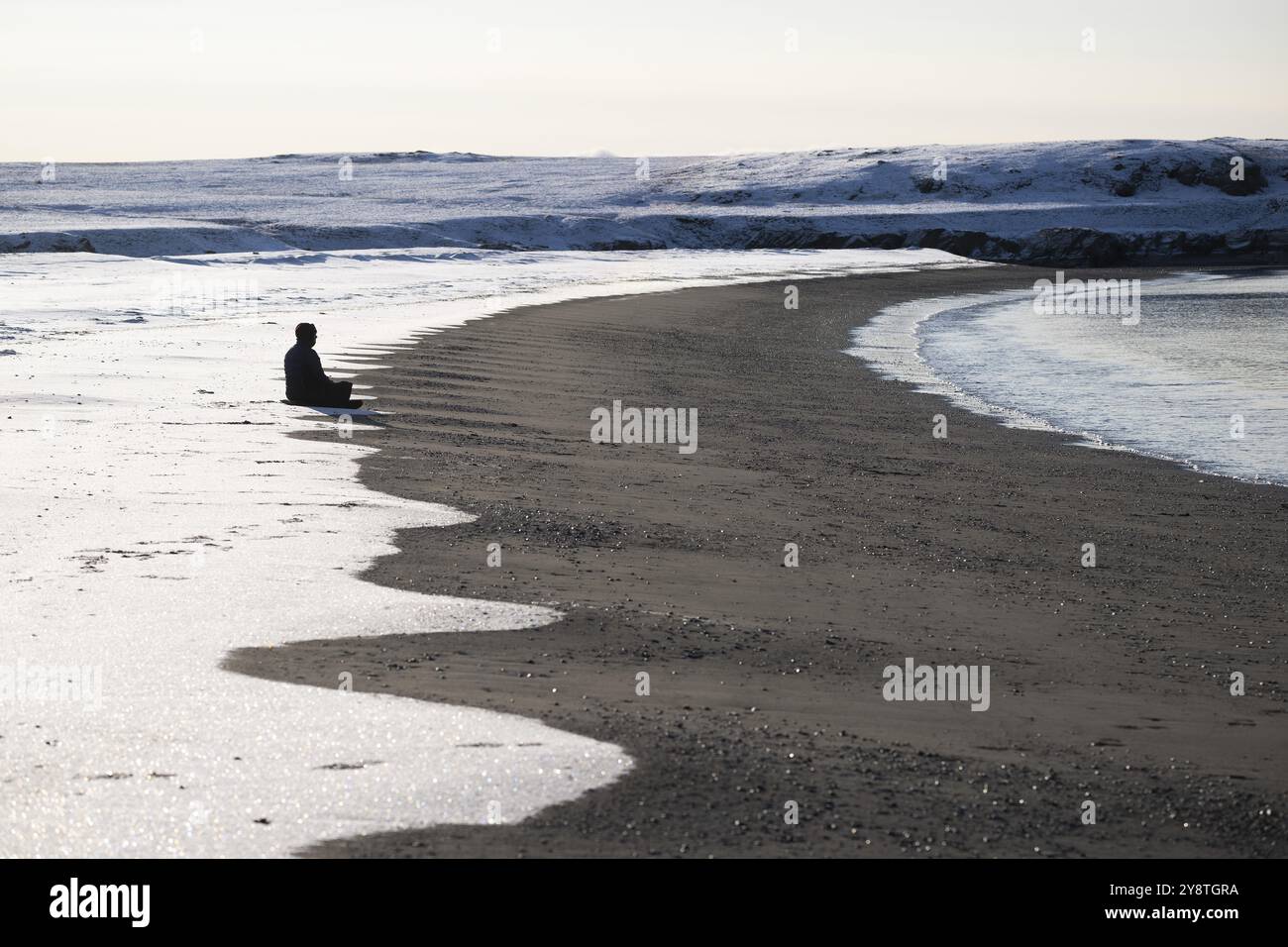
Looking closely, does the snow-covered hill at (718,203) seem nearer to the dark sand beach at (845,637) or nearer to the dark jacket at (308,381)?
the dark jacket at (308,381)

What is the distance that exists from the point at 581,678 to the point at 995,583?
3.17 metres

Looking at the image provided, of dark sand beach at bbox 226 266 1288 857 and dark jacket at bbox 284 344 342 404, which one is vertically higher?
dark jacket at bbox 284 344 342 404

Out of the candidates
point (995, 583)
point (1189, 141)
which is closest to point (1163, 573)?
point (995, 583)

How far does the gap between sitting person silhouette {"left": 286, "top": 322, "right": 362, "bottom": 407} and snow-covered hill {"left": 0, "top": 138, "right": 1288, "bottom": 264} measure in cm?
4609

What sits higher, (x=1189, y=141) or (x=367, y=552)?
(x=1189, y=141)

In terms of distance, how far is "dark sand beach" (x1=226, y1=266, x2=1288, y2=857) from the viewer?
16.2 feet

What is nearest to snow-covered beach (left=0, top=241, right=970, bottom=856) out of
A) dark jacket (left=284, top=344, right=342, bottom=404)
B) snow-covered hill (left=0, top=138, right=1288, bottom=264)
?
dark jacket (left=284, top=344, right=342, bottom=404)

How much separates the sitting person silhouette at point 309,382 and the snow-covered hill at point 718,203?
46094mm

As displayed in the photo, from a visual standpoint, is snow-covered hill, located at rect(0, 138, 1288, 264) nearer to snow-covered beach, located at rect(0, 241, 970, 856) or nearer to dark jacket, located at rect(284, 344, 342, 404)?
dark jacket, located at rect(284, 344, 342, 404)

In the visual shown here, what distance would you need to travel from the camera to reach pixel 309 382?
13953 millimetres

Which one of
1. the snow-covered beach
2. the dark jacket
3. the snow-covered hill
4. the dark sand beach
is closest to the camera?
the snow-covered beach

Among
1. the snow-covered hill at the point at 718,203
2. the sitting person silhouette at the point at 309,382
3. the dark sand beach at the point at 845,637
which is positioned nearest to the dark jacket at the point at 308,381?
the sitting person silhouette at the point at 309,382

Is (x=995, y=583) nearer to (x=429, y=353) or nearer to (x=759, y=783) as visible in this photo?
(x=759, y=783)

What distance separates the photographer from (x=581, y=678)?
6328mm
